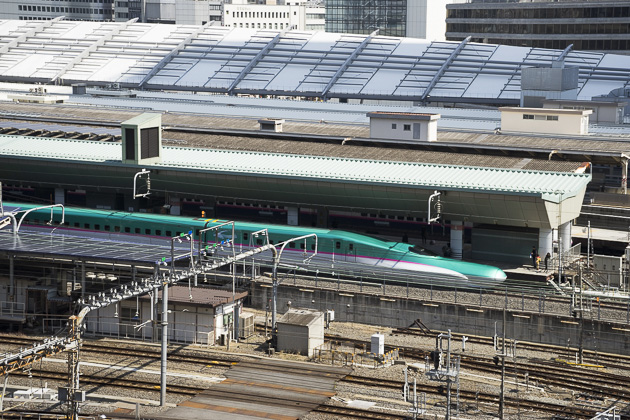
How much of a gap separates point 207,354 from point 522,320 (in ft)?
46.7

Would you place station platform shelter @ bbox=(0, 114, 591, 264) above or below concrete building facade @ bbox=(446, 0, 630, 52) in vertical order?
below

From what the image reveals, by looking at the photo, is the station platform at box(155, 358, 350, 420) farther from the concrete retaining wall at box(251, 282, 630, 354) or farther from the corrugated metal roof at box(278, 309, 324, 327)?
→ the concrete retaining wall at box(251, 282, 630, 354)

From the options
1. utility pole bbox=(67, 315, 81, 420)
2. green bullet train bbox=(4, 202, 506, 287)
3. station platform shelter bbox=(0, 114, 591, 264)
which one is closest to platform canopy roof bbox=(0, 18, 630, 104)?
station platform shelter bbox=(0, 114, 591, 264)

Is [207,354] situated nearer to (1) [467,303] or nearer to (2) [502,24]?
(1) [467,303]

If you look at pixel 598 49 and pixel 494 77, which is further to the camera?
pixel 598 49

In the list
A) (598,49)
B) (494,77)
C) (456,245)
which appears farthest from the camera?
(598,49)

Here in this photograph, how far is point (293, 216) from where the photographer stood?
61719mm

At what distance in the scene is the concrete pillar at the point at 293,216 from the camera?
61656 mm

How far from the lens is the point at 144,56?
12550 cm

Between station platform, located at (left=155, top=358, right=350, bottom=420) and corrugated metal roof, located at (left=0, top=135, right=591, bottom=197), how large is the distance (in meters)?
16.9

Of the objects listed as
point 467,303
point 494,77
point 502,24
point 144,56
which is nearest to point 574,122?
point 467,303

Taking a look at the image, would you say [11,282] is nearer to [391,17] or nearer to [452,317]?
[452,317]

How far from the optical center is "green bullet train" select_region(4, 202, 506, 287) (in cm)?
5438

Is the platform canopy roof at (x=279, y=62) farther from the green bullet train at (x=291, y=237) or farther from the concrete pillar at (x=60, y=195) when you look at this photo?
the green bullet train at (x=291, y=237)
